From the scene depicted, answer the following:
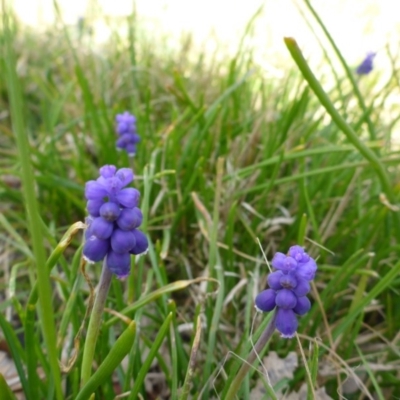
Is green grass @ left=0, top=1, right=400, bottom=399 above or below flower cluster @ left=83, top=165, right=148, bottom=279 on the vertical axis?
below

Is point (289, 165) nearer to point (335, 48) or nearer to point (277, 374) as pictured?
point (335, 48)

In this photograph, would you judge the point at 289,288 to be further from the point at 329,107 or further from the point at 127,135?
the point at 127,135

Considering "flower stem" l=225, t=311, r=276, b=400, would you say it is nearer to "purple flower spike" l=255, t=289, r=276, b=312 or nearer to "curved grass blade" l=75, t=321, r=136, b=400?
"purple flower spike" l=255, t=289, r=276, b=312

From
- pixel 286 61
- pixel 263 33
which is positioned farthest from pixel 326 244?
pixel 263 33

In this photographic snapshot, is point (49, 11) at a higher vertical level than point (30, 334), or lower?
higher

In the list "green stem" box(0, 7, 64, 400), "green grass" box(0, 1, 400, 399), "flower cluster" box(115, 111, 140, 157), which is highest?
"green stem" box(0, 7, 64, 400)

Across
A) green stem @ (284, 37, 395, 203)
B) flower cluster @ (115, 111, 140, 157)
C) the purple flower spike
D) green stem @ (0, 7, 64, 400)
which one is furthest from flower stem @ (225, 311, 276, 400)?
flower cluster @ (115, 111, 140, 157)

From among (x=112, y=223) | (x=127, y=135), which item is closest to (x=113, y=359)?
(x=112, y=223)
